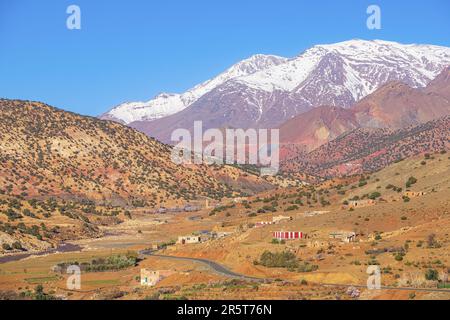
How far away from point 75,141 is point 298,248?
126 m

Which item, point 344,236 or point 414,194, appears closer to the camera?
point 344,236

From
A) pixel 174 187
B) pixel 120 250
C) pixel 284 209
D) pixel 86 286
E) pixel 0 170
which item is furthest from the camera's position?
pixel 174 187

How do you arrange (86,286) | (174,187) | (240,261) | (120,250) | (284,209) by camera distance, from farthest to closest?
1. (174,187)
2. (284,209)
3. (120,250)
4. (240,261)
5. (86,286)

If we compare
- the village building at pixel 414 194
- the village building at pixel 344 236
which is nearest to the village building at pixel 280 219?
the village building at pixel 414 194

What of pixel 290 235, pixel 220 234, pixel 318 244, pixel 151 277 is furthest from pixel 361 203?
pixel 151 277

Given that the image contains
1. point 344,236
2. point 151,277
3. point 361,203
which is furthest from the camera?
point 361,203

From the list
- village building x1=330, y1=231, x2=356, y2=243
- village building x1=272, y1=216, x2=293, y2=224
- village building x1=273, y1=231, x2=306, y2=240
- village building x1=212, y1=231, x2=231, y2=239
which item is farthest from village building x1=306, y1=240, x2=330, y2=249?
village building x1=272, y1=216, x2=293, y2=224

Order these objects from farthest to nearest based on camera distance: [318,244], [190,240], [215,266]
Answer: [190,240]
[318,244]
[215,266]

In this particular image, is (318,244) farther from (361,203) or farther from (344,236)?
(361,203)

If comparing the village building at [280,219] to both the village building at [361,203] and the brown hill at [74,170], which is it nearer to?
the village building at [361,203]

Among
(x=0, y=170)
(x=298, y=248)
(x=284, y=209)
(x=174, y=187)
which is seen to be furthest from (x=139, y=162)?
(x=298, y=248)

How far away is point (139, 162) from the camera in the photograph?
195 meters

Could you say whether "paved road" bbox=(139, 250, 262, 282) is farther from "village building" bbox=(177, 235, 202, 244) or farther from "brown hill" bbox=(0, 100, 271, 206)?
"brown hill" bbox=(0, 100, 271, 206)
